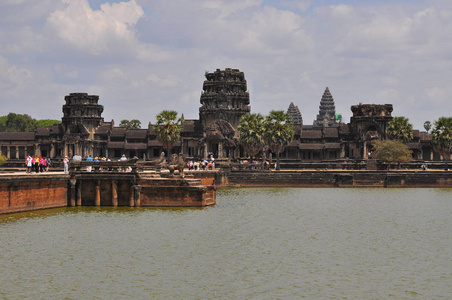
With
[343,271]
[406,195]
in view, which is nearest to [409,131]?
[406,195]

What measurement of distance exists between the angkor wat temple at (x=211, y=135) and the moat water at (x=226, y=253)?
6090cm

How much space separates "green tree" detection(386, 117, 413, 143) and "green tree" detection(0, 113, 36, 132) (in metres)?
109

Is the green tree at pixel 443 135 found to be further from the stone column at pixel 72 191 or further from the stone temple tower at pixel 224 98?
the stone column at pixel 72 191

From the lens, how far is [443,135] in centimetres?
9375

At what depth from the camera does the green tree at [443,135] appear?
306 ft

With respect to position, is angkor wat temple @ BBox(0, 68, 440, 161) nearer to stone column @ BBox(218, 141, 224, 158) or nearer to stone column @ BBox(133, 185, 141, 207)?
stone column @ BBox(218, 141, 224, 158)

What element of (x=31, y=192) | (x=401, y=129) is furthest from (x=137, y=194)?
(x=401, y=129)

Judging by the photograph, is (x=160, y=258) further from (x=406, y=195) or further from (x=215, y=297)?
(x=406, y=195)

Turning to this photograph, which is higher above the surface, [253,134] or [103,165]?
[253,134]

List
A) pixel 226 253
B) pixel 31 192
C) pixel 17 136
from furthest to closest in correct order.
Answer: pixel 17 136
pixel 31 192
pixel 226 253

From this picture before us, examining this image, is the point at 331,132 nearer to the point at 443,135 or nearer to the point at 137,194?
the point at 443,135

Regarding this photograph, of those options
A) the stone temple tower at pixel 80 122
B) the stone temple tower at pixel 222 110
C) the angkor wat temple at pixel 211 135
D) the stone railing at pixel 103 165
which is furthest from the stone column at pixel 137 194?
the stone temple tower at pixel 80 122

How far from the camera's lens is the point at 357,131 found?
119562 millimetres

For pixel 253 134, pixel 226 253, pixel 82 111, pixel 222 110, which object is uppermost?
pixel 82 111
